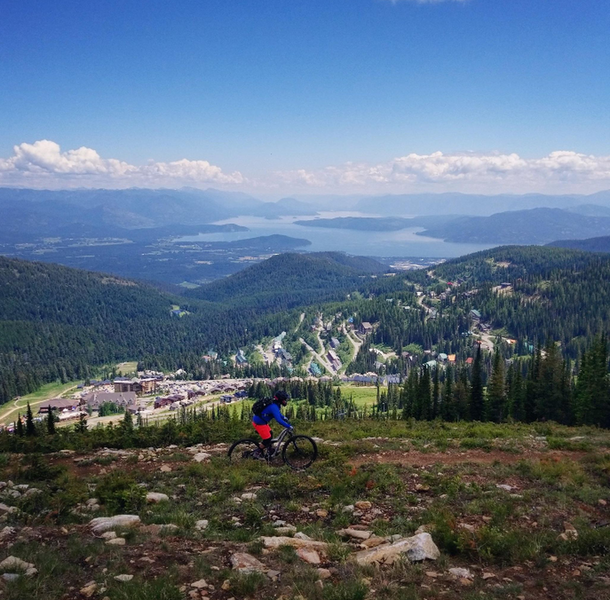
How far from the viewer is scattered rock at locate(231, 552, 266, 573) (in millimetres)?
8000

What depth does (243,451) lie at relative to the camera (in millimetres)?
17203

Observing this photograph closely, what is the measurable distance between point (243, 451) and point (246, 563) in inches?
354

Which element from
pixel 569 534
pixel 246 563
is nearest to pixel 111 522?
pixel 246 563

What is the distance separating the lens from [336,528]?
10.4 m

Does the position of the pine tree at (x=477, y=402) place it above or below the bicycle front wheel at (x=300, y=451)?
below

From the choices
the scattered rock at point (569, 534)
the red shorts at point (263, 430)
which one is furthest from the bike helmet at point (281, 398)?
the scattered rock at point (569, 534)

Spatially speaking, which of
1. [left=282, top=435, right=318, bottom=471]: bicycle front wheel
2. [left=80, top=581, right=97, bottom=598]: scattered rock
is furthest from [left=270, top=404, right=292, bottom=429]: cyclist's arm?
[left=80, top=581, right=97, bottom=598]: scattered rock

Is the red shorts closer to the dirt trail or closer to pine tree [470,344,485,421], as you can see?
the dirt trail

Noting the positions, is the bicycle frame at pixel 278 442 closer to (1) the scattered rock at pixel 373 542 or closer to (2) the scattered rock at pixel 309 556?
(1) the scattered rock at pixel 373 542

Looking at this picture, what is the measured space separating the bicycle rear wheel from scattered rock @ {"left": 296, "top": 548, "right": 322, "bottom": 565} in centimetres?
713

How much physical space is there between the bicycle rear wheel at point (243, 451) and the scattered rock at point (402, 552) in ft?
25.4

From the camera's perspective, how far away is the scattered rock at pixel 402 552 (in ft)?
27.8

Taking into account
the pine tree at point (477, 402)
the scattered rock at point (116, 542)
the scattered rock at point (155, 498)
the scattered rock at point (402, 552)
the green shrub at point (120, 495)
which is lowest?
the pine tree at point (477, 402)

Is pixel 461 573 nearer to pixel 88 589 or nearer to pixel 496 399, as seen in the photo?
pixel 88 589
